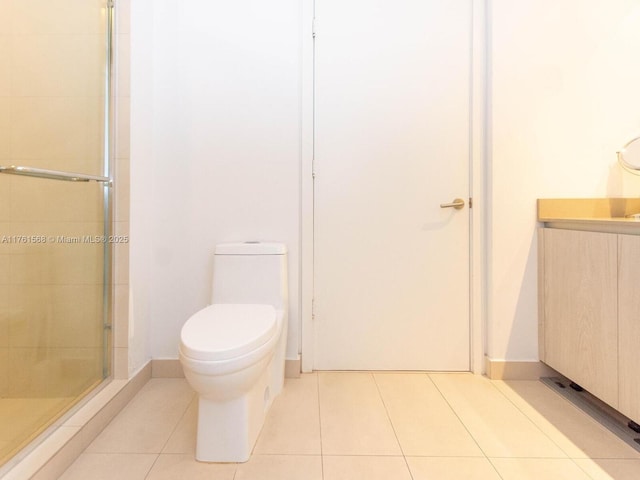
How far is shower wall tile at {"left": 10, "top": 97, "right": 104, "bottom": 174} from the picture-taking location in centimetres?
138

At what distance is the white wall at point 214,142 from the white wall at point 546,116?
1012mm

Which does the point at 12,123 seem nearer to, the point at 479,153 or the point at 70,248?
the point at 70,248

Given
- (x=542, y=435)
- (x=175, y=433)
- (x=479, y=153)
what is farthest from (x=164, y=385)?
(x=479, y=153)

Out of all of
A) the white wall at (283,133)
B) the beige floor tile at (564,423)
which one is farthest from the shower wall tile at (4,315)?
the beige floor tile at (564,423)

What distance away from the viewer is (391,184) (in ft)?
6.39

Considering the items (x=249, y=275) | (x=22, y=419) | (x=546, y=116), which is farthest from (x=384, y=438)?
(x=546, y=116)

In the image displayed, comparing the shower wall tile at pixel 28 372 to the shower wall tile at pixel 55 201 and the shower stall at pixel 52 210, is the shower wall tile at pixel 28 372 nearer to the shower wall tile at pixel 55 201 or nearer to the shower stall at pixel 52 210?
the shower stall at pixel 52 210

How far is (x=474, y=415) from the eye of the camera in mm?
1557

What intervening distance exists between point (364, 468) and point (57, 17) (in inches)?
78.3

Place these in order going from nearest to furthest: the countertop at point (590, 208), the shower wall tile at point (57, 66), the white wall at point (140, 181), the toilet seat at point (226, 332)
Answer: the toilet seat at point (226, 332) → the shower wall tile at point (57, 66) → the white wall at point (140, 181) → the countertop at point (590, 208)

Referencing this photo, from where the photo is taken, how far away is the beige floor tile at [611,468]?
1.18 m

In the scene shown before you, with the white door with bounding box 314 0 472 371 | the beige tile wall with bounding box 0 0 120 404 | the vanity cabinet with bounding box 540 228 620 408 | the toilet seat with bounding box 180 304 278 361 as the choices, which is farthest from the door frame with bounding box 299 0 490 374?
the beige tile wall with bounding box 0 0 120 404

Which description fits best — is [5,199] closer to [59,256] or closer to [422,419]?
[59,256]

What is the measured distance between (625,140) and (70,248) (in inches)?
101
